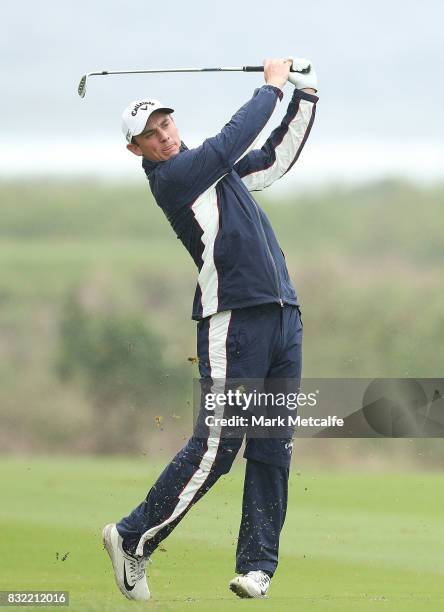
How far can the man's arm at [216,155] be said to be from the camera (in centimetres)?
596

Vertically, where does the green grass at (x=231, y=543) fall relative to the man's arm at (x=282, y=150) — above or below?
below

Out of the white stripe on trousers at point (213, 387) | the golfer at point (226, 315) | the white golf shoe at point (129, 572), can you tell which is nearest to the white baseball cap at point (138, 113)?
the golfer at point (226, 315)

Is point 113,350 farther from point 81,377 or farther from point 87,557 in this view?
point 87,557

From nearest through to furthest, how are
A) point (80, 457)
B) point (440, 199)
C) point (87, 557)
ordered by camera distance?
point (87, 557) → point (80, 457) → point (440, 199)

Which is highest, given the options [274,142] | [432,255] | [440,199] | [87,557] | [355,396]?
[440,199]

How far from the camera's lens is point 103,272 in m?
31.8

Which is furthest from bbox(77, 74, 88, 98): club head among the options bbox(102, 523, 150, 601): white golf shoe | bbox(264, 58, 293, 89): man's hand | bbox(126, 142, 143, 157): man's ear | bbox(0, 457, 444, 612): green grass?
bbox(0, 457, 444, 612): green grass

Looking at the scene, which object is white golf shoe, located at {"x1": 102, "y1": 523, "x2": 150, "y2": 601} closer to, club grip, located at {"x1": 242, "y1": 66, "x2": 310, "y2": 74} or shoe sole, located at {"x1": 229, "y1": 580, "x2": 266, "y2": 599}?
shoe sole, located at {"x1": 229, "y1": 580, "x2": 266, "y2": 599}

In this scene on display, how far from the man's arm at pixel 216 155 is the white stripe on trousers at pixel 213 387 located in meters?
0.55

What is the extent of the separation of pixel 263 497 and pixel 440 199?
31.1 metres

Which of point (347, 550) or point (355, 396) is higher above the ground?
point (355, 396)

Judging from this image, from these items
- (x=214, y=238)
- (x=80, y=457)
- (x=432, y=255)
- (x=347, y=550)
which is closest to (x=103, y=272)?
(x=432, y=255)

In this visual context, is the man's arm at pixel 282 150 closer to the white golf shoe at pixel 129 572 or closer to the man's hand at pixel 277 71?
the man's hand at pixel 277 71

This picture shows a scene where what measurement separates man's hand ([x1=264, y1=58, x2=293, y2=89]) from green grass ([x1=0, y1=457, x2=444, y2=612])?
2.19m
